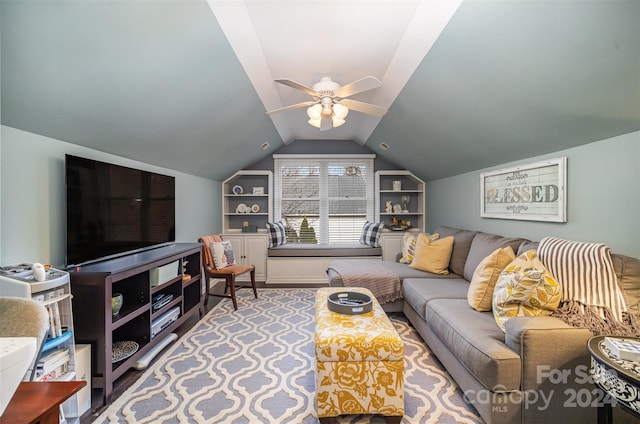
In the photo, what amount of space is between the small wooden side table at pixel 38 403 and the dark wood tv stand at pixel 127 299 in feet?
3.21

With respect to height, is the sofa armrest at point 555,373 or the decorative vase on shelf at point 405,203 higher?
the decorative vase on shelf at point 405,203

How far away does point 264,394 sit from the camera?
5.99ft

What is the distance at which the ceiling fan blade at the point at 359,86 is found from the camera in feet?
6.75

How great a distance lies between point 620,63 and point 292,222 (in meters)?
4.47

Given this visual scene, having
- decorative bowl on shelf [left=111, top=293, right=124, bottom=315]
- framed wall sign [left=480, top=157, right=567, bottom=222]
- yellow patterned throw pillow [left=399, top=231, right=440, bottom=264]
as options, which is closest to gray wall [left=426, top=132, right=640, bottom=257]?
framed wall sign [left=480, top=157, right=567, bottom=222]

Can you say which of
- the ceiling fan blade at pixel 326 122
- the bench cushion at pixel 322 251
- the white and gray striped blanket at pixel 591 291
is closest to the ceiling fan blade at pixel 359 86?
the ceiling fan blade at pixel 326 122

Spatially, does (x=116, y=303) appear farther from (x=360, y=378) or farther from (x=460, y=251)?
(x=460, y=251)

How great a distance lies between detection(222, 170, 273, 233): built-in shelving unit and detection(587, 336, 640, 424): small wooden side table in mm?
4458

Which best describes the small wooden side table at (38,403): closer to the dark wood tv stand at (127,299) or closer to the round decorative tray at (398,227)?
the dark wood tv stand at (127,299)

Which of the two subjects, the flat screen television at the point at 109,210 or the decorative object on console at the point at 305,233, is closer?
the flat screen television at the point at 109,210

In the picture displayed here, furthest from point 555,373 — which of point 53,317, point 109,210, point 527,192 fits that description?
point 109,210

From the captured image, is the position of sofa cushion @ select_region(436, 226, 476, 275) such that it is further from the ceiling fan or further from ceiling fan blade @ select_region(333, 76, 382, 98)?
ceiling fan blade @ select_region(333, 76, 382, 98)

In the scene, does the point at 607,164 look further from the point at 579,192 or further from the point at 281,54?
the point at 281,54

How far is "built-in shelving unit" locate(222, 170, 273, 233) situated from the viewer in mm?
5004
